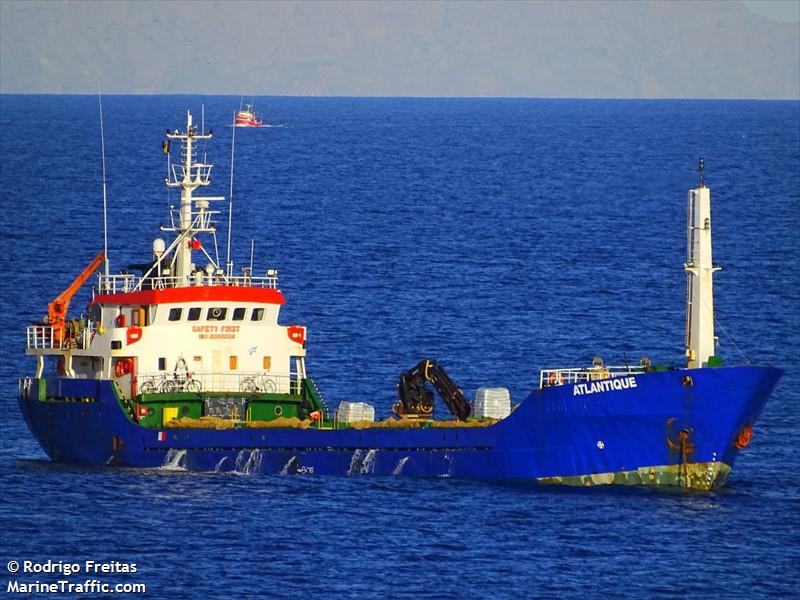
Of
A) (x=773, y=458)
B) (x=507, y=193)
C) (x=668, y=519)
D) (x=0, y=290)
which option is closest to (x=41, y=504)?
(x=668, y=519)

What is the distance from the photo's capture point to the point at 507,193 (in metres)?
180

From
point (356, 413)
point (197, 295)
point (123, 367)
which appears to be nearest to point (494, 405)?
point (356, 413)

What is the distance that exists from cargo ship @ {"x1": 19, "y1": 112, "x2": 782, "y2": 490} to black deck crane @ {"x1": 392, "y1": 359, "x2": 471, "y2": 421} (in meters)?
0.06

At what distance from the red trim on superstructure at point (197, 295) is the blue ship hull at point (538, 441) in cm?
277

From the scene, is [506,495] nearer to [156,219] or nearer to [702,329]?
[702,329]

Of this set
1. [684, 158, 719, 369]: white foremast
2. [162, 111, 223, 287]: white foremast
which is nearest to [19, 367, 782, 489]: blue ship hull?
[684, 158, 719, 369]: white foremast

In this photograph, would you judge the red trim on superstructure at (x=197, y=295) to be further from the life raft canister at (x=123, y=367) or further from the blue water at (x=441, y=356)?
the blue water at (x=441, y=356)

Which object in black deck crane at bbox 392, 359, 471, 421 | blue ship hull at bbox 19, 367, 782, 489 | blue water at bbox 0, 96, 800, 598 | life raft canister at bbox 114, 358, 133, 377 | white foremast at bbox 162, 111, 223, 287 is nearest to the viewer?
blue water at bbox 0, 96, 800, 598

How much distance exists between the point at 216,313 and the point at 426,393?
6.79m

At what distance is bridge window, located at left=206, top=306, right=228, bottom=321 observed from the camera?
69875 millimetres

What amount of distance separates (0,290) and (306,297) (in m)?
13.5

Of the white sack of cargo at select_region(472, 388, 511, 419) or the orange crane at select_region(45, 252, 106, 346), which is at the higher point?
the orange crane at select_region(45, 252, 106, 346)

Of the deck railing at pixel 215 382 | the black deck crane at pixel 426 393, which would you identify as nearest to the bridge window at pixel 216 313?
the deck railing at pixel 215 382

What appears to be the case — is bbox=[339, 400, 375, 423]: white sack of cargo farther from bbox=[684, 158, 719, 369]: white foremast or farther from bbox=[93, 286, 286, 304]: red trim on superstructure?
bbox=[684, 158, 719, 369]: white foremast
